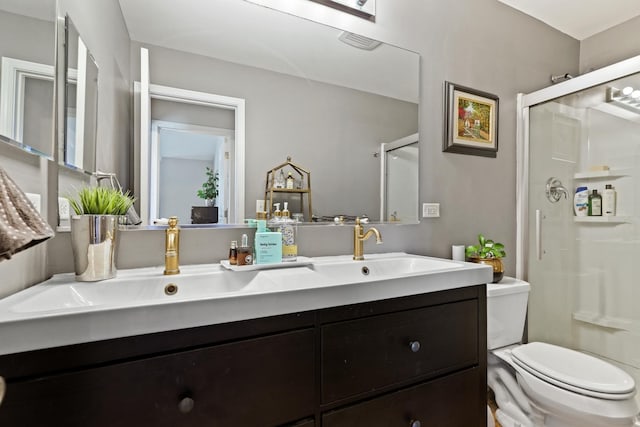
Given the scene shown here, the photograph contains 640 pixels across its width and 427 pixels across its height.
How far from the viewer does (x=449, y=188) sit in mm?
1835

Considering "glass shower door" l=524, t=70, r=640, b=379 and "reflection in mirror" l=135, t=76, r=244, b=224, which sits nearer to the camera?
"reflection in mirror" l=135, t=76, r=244, b=224

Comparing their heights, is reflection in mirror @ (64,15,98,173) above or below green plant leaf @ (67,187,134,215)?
above

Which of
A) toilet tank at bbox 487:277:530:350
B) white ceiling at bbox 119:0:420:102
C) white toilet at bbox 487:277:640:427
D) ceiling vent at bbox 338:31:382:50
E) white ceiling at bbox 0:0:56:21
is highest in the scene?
ceiling vent at bbox 338:31:382:50

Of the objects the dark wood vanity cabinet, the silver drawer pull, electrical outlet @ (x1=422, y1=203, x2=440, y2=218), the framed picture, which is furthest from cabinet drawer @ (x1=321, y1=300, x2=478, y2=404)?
the framed picture

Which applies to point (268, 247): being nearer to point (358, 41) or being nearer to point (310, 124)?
point (310, 124)

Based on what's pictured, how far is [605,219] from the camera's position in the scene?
1.98m

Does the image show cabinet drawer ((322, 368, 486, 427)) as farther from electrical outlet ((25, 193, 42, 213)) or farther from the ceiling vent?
the ceiling vent

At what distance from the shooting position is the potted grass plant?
886 mm

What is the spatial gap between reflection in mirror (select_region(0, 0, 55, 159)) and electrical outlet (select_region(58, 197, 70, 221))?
0.48ft

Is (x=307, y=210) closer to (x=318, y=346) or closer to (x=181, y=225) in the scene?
(x=181, y=225)

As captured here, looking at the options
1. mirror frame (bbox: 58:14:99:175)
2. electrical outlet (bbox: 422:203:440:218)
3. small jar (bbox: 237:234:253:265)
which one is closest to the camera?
mirror frame (bbox: 58:14:99:175)

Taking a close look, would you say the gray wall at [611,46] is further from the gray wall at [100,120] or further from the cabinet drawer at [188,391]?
the gray wall at [100,120]

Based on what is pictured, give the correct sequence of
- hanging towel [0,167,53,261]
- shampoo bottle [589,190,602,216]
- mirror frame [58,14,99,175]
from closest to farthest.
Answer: hanging towel [0,167,53,261] → mirror frame [58,14,99,175] → shampoo bottle [589,190,602,216]

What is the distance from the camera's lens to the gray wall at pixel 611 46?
2191mm
